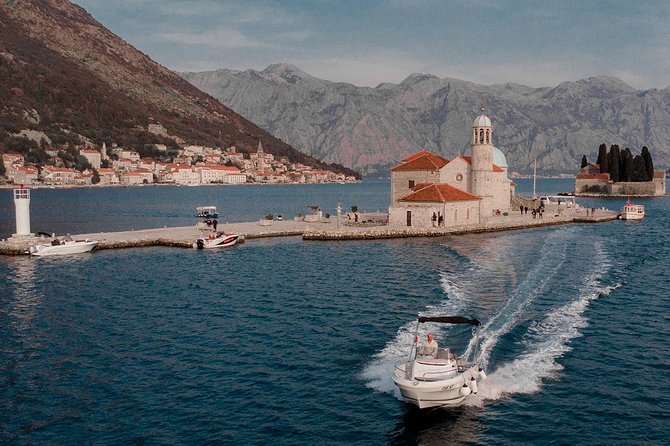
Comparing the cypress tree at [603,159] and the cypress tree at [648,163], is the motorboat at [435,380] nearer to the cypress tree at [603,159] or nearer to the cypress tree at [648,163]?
the cypress tree at [648,163]

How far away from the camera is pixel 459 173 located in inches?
2886

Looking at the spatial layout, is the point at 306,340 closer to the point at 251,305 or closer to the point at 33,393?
the point at 251,305

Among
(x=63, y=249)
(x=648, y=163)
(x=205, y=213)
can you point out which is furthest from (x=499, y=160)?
(x=648, y=163)

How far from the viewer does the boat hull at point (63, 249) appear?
1948 inches

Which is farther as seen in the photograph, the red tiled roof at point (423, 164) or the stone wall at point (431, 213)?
the red tiled roof at point (423, 164)

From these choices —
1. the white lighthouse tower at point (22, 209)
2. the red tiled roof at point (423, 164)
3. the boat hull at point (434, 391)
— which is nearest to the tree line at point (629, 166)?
the red tiled roof at point (423, 164)

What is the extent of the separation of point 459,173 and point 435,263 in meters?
30.7

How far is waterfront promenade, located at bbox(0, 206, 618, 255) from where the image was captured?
54.3 meters

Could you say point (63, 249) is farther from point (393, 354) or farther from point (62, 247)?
point (393, 354)

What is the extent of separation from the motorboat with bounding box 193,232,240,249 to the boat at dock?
906 centimetres

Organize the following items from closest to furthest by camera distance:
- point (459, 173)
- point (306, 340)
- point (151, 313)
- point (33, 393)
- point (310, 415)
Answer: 1. point (310, 415)
2. point (33, 393)
3. point (306, 340)
4. point (151, 313)
5. point (459, 173)

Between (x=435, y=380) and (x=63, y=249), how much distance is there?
40.7 meters

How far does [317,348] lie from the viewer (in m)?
24.8

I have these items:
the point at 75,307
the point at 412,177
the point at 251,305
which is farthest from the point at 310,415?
the point at 412,177
